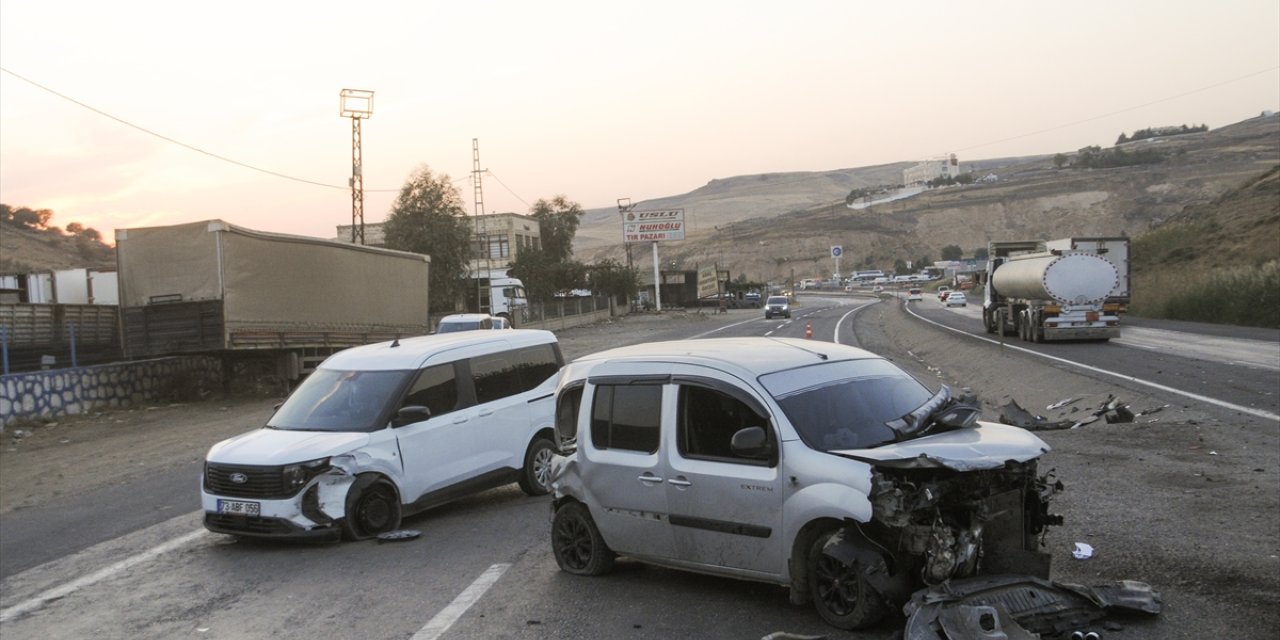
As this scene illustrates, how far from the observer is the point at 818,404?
630 centimetres

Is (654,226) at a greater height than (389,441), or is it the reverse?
(654,226)

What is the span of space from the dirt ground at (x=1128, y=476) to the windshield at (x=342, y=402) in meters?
5.64

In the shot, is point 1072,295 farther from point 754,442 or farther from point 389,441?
point 754,442

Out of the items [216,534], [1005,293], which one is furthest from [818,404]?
[1005,293]

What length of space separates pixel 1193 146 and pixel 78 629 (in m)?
204

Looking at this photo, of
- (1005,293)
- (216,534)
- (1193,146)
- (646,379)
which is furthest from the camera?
(1193,146)

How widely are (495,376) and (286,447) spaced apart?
2.46 m

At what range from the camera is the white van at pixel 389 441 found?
358 inches

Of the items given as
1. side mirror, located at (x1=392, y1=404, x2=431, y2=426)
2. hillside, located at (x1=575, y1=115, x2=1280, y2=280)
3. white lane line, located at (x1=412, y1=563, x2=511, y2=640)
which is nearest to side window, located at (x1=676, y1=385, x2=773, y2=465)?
white lane line, located at (x1=412, y1=563, x2=511, y2=640)

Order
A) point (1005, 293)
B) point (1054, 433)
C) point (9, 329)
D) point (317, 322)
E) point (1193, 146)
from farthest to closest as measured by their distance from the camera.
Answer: point (1193, 146), point (1005, 293), point (317, 322), point (9, 329), point (1054, 433)

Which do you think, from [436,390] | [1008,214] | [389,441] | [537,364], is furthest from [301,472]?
[1008,214]

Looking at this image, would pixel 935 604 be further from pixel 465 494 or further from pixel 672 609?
pixel 465 494

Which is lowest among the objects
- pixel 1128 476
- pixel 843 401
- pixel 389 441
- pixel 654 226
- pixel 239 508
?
pixel 1128 476

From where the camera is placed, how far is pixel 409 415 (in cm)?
964
